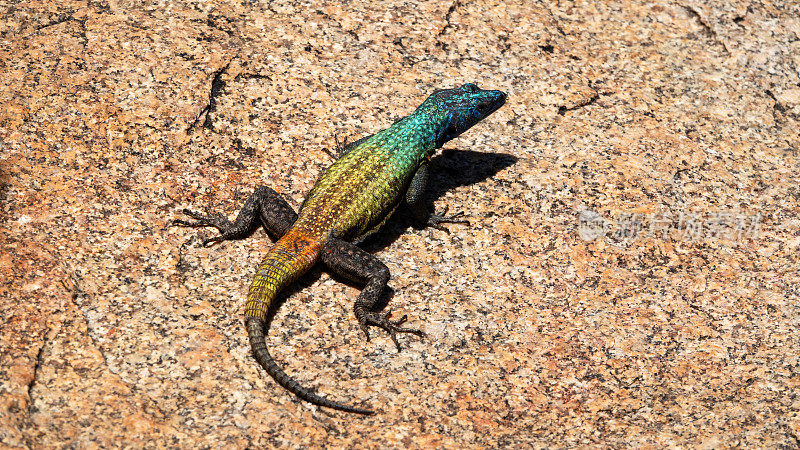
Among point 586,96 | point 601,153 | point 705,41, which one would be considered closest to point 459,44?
point 586,96

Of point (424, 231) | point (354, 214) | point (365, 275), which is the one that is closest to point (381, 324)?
point (365, 275)

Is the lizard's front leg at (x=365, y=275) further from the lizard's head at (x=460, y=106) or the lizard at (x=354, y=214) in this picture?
the lizard's head at (x=460, y=106)

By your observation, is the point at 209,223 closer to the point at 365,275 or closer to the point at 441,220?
the point at 365,275

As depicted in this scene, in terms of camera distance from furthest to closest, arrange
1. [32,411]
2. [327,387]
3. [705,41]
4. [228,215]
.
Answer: [705,41] < [228,215] < [327,387] < [32,411]

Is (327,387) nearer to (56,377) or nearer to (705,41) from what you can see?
(56,377)

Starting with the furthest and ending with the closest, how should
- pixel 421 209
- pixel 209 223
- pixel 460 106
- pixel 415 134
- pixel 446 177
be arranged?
pixel 446 177 < pixel 460 106 < pixel 415 134 < pixel 421 209 < pixel 209 223

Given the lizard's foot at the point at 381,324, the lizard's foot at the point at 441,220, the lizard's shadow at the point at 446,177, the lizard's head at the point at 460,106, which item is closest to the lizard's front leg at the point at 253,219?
the lizard's shadow at the point at 446,177
